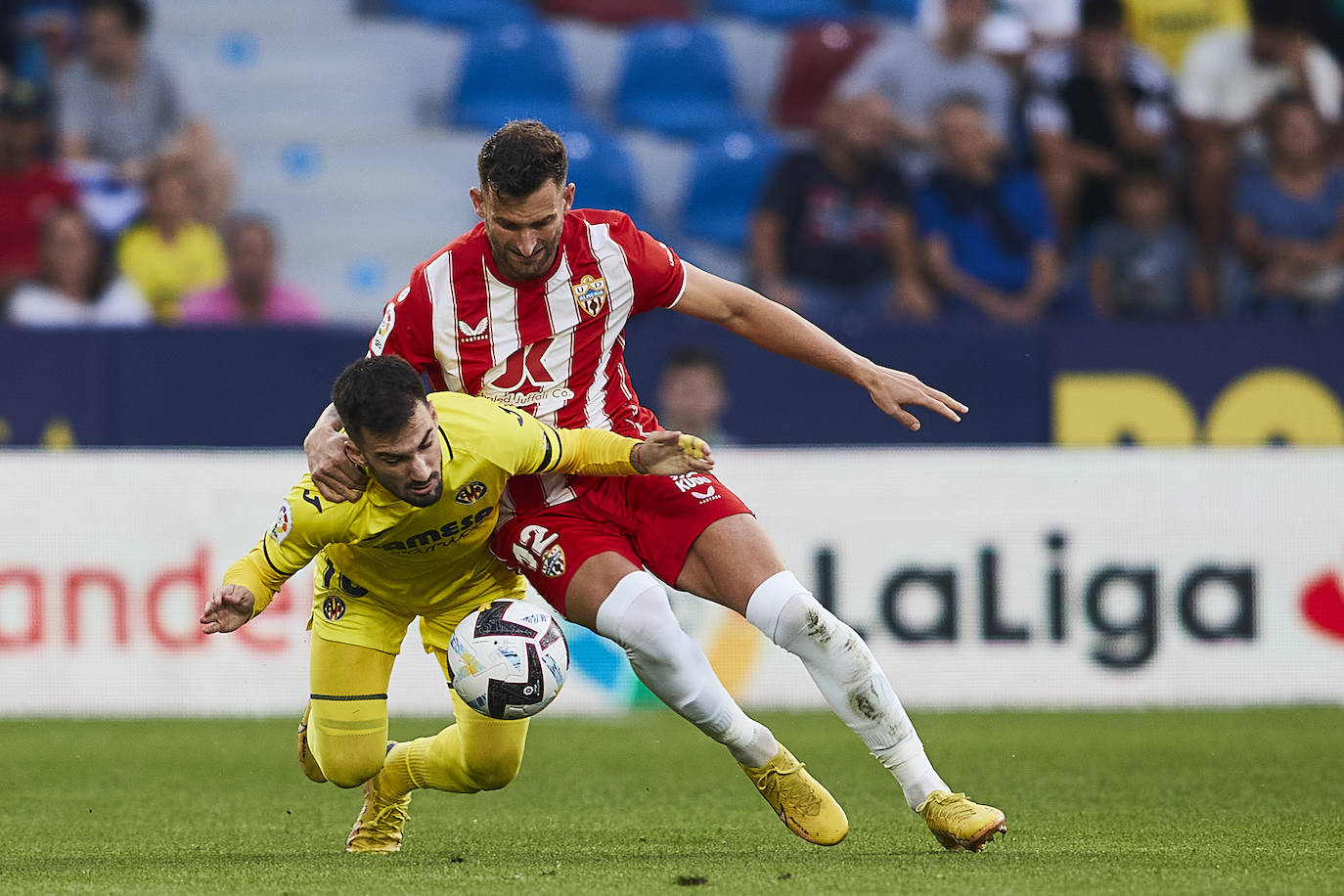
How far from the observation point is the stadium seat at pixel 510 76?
14734 millimetres

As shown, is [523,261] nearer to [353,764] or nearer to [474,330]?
[474,330]

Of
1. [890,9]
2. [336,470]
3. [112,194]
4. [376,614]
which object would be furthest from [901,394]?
[890,9]

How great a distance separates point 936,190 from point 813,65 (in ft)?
8.12

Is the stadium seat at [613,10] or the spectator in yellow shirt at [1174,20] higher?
the spectator in yellow shirt at [1174,20]

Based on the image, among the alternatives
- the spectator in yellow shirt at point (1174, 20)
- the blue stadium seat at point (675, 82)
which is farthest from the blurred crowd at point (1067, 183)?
the blue stadium seat at point (675, 82)

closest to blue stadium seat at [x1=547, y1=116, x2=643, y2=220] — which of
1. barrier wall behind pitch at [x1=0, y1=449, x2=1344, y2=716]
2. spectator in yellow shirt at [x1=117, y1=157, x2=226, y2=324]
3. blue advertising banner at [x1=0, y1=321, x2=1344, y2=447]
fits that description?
blue advertising banner at [x1=0, y1=321, x2=1344, y2=447]

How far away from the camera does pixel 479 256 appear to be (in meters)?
5.99

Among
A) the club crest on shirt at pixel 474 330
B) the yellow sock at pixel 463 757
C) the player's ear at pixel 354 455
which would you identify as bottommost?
the yellow sock at pixel 463 757

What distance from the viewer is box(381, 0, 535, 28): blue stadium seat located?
1551 centimetres

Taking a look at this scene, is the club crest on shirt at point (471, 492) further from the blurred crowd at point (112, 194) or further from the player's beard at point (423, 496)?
the blurred crowd at point (112, 194)

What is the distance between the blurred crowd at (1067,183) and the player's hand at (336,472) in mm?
6639

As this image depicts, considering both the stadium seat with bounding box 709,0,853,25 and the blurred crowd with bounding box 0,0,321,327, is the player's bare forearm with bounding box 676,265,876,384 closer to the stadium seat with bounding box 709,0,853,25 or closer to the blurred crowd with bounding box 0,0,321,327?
the blurred crowd with bounding box 0,0,321,327

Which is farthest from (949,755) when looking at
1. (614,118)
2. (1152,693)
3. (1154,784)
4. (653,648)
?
(614,118)

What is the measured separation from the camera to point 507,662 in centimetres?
565
